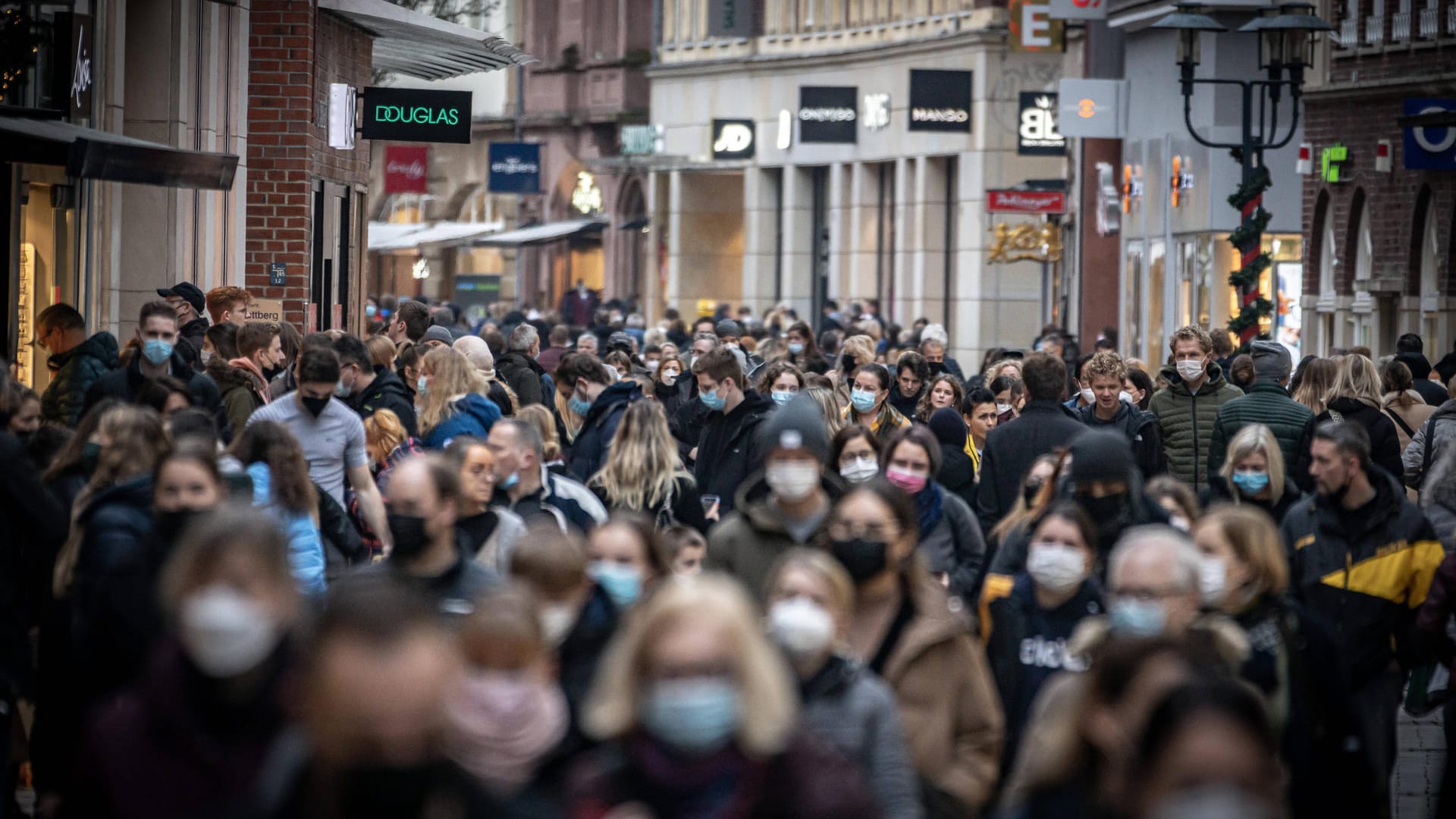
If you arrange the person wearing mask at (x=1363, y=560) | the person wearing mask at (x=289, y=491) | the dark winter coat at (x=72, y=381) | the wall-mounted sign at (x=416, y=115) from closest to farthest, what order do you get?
the person wearing mask at (x=289, y=491)
the person wearing mask at (x=1363, y=560)
the dark winter coat at (x=72, y=381)
the wall-mounted sign at (x=416, y=115)

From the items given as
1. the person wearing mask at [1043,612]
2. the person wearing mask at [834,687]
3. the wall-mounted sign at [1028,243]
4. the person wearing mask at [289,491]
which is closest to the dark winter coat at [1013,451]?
the person wearing mask at [289,491]

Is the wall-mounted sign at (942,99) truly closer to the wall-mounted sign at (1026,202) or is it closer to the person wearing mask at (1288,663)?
the wall-mounted sign at (1026,202)

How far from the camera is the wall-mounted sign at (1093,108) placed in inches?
1336

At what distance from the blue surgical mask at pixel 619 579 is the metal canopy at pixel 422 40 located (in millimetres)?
12583

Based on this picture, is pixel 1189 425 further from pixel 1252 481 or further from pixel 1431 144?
pixel 1431 144

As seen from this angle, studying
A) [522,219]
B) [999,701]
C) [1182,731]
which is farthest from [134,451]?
[522,219]

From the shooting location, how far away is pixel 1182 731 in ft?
14.7

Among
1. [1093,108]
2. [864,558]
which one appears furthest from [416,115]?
[1093,108]

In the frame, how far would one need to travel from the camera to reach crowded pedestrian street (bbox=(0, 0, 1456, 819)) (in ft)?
15.7

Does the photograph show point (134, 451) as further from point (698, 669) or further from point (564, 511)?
point (698, 669)

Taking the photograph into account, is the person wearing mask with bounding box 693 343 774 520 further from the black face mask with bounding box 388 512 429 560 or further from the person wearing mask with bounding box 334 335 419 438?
the black face mask with bounding box 388 512 429 560

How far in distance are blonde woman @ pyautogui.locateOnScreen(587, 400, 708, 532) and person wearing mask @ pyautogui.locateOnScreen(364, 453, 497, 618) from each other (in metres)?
2.77

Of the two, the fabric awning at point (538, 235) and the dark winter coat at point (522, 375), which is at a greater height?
the fabric awning at point (538, 235)

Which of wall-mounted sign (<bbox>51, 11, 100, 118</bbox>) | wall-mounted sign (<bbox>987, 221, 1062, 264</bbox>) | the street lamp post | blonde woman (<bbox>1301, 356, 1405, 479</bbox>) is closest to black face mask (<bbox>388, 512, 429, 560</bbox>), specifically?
blonde woman (<bbox>1301, 356, 1405, 479</bbox>)
